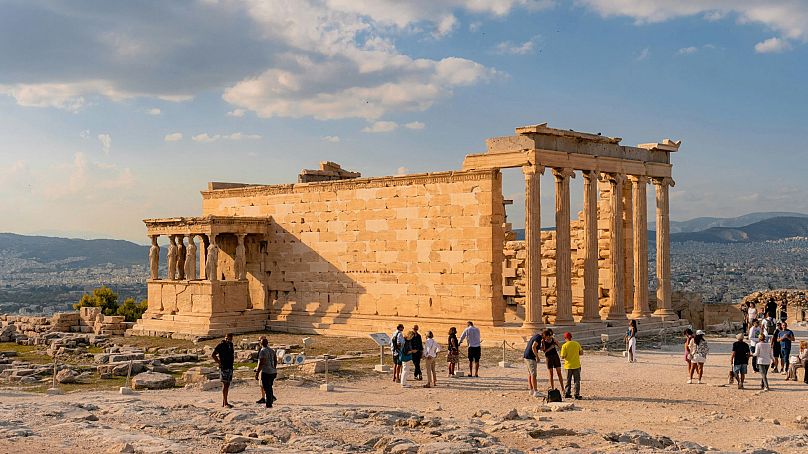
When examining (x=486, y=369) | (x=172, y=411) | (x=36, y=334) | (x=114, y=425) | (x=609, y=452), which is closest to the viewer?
(x=609, y=452)

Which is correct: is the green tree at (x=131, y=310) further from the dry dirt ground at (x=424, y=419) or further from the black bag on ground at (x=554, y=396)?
the black bag on ground at (x=554, y=396)

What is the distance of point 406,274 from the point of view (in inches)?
1210

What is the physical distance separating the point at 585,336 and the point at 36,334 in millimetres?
19880

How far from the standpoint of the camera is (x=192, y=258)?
34.6 m

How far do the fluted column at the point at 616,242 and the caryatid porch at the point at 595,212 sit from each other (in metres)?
0.03

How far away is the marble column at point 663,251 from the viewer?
32.8 meters

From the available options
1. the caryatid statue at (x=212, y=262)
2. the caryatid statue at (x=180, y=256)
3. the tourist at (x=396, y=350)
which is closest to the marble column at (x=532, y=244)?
the tourist at (x=396, y=350)

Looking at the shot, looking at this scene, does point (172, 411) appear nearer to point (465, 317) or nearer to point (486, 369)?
point (486, 369)

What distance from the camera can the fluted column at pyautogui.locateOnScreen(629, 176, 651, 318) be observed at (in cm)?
3222

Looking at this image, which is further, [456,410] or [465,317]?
[465,317]

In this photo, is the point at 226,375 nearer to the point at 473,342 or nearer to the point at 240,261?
the point at 473,342

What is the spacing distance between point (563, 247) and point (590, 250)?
4.91 ft

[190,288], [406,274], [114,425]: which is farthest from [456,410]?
[190,288]

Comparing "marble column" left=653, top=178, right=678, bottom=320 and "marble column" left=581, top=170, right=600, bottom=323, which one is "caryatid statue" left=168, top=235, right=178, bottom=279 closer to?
"marble column" left=581, top=170, right=600, bottom=323
